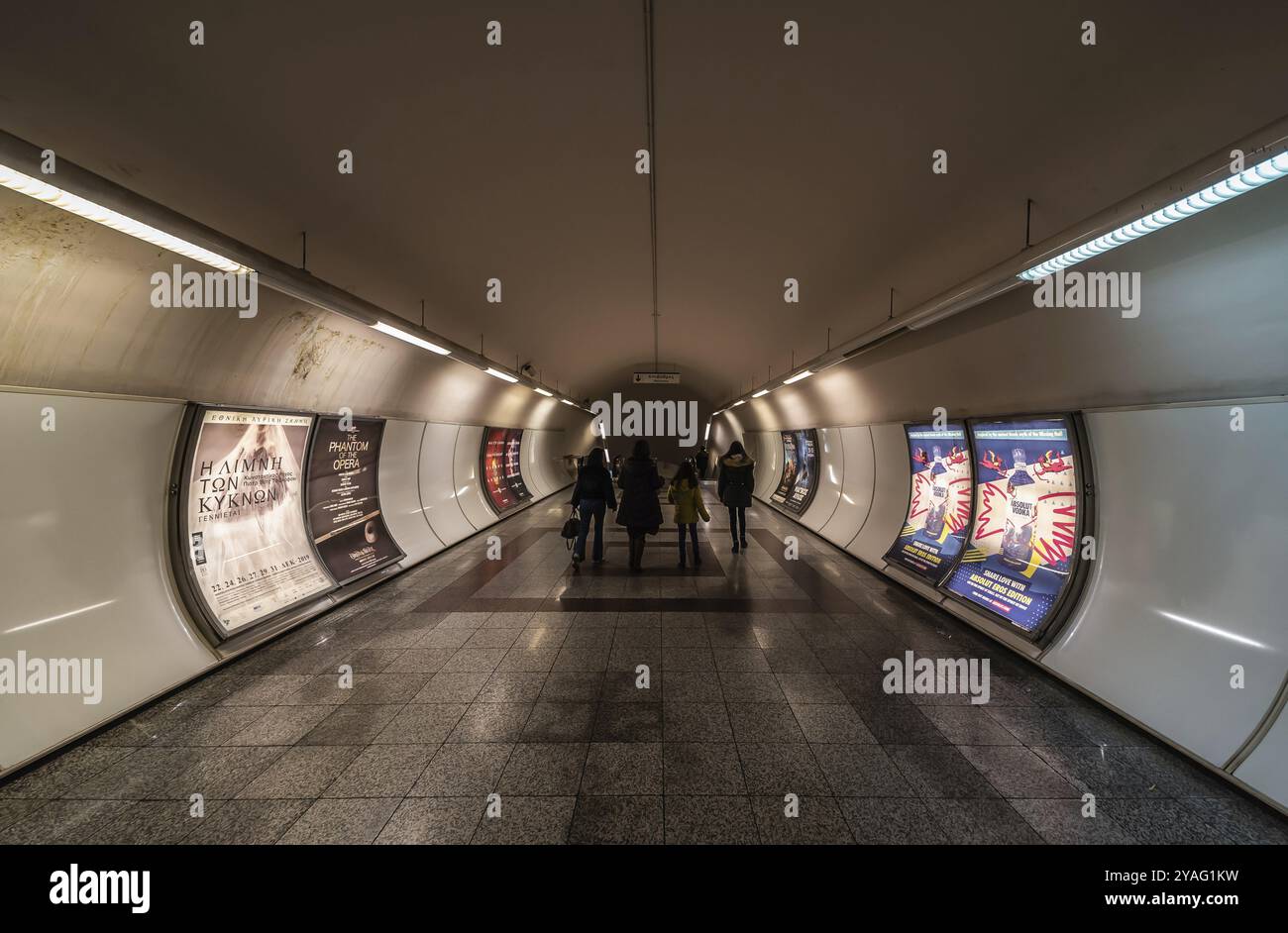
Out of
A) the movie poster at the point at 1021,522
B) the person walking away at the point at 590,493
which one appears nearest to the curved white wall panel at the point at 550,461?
the person walking away at the point at 590,493

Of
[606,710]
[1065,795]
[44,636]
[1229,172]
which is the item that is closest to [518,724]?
[606,710]

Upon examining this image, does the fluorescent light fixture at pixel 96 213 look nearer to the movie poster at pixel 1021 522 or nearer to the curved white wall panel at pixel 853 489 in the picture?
the movie poster at pixel 1021 522

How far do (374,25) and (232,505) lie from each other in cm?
494

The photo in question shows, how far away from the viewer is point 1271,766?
2709mm

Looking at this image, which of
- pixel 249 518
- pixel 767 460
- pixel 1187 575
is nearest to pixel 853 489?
pixel 1187 575

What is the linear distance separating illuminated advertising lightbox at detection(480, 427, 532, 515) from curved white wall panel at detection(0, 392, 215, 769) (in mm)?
7719

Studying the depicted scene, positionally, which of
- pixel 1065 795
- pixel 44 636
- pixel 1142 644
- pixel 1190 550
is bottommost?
pixel 1065 795

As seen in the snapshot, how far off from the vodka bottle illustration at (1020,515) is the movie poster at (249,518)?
28.0 ft

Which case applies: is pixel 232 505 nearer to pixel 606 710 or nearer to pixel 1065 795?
pixel 606 710

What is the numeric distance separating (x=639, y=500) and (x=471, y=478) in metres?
5.76

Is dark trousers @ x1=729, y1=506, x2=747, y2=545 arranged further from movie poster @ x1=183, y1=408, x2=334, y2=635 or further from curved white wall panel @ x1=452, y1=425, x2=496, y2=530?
movie poster @ x1=183, y1=408, x2=334, y2=635

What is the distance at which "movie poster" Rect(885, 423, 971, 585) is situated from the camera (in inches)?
239

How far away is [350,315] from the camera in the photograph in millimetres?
4133

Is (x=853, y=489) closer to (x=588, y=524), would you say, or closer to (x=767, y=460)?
(x=588, y=524)
